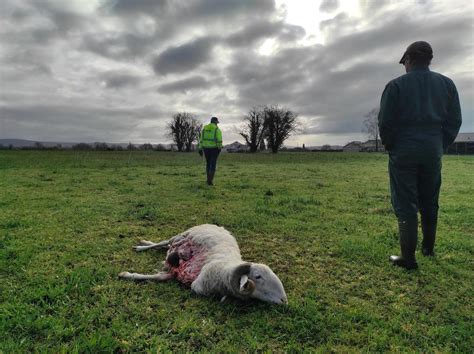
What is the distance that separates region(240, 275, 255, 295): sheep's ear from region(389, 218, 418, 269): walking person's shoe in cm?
259

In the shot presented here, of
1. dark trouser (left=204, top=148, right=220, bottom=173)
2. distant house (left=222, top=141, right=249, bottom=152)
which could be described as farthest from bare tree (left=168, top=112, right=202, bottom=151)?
dark trouser (left=204, top=148, right=220, bottom=173)

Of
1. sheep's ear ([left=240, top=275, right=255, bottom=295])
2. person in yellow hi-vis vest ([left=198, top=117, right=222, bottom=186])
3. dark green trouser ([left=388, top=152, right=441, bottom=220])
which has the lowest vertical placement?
sheep's ear ([left=240, top=275, right=255, bottom=295])

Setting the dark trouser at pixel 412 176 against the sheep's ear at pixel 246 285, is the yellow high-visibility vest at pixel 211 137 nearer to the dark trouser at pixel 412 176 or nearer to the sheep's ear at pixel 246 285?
the dark trouser at pixel 412 176

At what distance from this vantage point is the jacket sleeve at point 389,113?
4.45m

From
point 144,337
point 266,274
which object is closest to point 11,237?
point 144,337

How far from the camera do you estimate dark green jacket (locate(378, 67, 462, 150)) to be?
4391 millimetres

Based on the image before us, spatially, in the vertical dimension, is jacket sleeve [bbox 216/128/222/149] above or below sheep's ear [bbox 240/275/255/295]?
above

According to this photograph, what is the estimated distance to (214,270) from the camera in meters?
3.68

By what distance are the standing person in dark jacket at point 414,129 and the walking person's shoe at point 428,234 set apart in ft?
1.52

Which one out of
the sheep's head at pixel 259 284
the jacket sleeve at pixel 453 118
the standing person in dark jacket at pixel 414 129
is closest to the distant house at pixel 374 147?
the jacket sleeve at pixel 453 118

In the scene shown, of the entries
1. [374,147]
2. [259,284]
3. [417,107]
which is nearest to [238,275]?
[259,284]

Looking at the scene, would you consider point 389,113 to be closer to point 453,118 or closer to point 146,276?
point 453,118

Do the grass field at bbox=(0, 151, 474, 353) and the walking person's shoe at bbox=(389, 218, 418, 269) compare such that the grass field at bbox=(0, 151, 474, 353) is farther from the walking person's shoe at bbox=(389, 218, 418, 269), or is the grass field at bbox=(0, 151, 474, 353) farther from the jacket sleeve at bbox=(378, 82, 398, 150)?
the jacket sleeve at bbox=(378, 82, 398, 150)

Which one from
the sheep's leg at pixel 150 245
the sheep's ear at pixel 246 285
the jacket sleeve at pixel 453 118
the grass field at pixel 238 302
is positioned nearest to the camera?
the grass field at pixel 238 302
